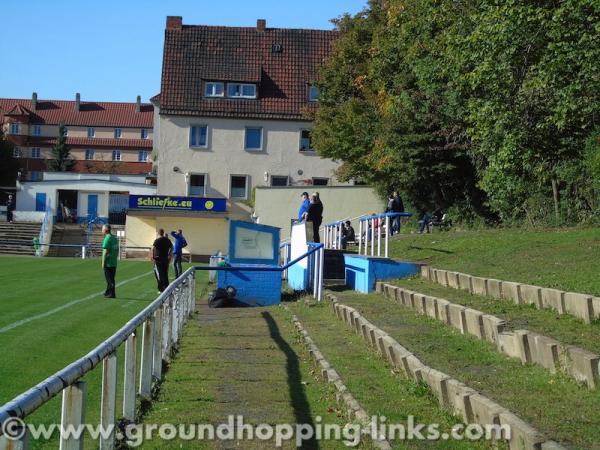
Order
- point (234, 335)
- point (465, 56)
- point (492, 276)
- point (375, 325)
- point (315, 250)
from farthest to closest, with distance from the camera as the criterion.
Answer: point (315, 250) → point (465, 56) → point (492, 276) → point (234, 335) → point (375, 325)

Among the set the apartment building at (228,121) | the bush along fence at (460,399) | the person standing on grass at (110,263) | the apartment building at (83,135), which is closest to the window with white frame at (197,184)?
the apartment building at (228,121)

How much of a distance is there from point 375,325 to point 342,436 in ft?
17.2

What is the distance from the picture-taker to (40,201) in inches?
2741

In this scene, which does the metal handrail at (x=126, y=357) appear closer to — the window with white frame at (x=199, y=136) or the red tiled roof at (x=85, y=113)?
the window with white frame at (x=199, y=136)

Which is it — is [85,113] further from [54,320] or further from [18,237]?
[54,320]

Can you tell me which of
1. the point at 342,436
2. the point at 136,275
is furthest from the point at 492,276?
the point at 136,275

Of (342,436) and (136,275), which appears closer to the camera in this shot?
(342,436)

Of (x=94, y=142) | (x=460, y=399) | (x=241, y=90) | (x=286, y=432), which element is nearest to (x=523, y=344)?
(x=460, y=399)

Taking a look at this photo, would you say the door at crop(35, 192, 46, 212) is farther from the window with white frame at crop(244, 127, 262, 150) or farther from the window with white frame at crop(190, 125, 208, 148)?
the window with white frame at crop(244, 127, 262, 150)

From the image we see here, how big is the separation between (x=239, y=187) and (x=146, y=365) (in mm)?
48415

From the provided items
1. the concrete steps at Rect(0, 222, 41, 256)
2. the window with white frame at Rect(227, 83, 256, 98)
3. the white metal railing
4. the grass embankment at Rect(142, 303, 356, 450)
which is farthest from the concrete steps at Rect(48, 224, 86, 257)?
the white metal railing

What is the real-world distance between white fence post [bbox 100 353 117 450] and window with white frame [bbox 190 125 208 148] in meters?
50.3

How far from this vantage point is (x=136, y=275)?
3180cm

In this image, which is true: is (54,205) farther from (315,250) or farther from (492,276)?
(492,276)
